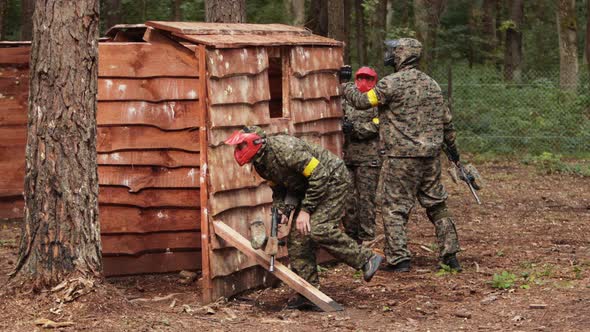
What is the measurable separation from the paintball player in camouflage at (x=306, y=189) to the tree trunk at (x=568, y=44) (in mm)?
13864

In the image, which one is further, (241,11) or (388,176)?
(241,11)

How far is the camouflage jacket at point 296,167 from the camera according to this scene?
23.8 feet

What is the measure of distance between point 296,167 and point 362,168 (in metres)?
2.62

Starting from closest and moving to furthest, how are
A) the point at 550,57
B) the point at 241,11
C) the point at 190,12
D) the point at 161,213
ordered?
the point at 161,213 → the point at 241,11 → the point at 190,12 → the point at 550,57

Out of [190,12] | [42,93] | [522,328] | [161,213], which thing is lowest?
[522,328]

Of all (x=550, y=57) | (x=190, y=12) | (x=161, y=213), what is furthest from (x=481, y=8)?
(x=161, y=213)

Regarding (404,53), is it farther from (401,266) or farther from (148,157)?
(148,157)

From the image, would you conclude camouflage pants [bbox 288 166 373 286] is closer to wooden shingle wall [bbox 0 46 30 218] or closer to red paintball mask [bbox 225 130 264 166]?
red paintball mask [bbox 225 130 264 166]

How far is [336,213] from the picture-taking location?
7.60m

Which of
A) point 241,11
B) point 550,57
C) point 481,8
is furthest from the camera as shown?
point 550,57

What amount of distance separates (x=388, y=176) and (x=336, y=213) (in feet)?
4.90

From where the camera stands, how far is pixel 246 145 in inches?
279

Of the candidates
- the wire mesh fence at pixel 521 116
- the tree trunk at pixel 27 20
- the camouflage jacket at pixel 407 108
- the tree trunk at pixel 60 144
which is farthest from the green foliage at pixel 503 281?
the tree trunk at pixel 27 20

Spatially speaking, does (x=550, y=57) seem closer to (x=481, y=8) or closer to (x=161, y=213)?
(x=481, y=8)
